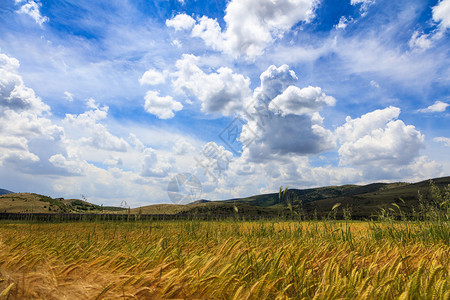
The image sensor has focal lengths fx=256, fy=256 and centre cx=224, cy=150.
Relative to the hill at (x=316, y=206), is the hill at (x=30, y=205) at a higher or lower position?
higher

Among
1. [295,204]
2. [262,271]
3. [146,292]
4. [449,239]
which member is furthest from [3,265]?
[449,239]

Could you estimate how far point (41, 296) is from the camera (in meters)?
2.28

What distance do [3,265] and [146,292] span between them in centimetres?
227

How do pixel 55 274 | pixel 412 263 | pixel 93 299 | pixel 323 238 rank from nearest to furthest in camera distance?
pixel 93 299
pixel 55 274
pixel 412 263
pixel 323 238

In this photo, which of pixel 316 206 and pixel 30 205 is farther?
pixel 30 205

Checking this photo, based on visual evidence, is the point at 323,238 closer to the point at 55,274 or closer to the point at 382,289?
the point at 382,289

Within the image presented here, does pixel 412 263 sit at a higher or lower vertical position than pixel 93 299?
lower

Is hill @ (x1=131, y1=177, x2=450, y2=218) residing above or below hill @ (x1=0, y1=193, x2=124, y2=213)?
below

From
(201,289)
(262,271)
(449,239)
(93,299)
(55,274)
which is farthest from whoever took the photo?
(449,239)

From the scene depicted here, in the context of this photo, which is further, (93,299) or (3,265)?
(3,265)

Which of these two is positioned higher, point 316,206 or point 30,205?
point 30,205

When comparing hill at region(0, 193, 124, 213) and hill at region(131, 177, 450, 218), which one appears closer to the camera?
hill at region(131, 177, 450, 218)

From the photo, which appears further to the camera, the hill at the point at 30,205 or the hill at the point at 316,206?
the hill at the point at 30,205

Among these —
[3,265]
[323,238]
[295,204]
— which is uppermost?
[295,204]
